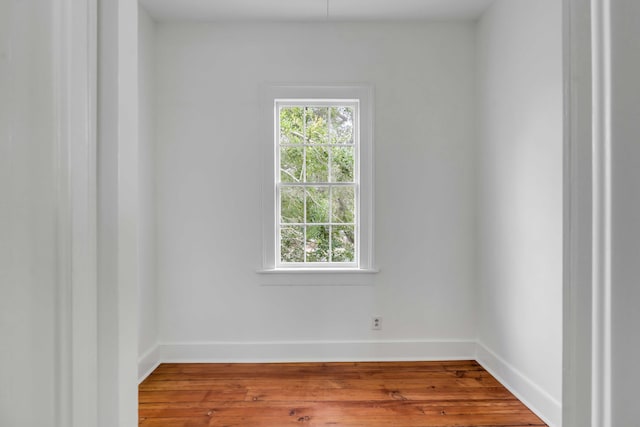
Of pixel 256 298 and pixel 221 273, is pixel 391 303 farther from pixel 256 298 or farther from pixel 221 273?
pixel 221 273

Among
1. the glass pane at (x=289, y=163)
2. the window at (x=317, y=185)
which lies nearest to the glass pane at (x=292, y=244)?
the window at (x=317, y=185)

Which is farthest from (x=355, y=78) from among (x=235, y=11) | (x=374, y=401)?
(x=374, y=401)

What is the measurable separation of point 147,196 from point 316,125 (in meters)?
1.43

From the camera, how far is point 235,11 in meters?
2.57

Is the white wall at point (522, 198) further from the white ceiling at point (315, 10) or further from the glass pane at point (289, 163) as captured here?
the glass pane at point (289, 163)

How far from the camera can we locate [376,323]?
2.74 metres

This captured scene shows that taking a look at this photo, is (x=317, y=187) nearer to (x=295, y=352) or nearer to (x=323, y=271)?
(x=323, y=271)

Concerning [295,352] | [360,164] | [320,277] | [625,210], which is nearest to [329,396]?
[295,352]

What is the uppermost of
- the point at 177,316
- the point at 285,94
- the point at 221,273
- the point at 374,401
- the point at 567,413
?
the point at 285,94

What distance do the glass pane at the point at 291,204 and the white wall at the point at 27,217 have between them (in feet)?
7.71

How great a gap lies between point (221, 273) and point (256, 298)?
13.7 inches

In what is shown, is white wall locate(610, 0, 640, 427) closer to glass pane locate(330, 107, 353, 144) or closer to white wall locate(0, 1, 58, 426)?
white wall locate(0, 1, 58, 426)

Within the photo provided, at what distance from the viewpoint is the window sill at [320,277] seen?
2742 millimetres

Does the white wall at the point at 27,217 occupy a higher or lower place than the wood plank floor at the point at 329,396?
higher
